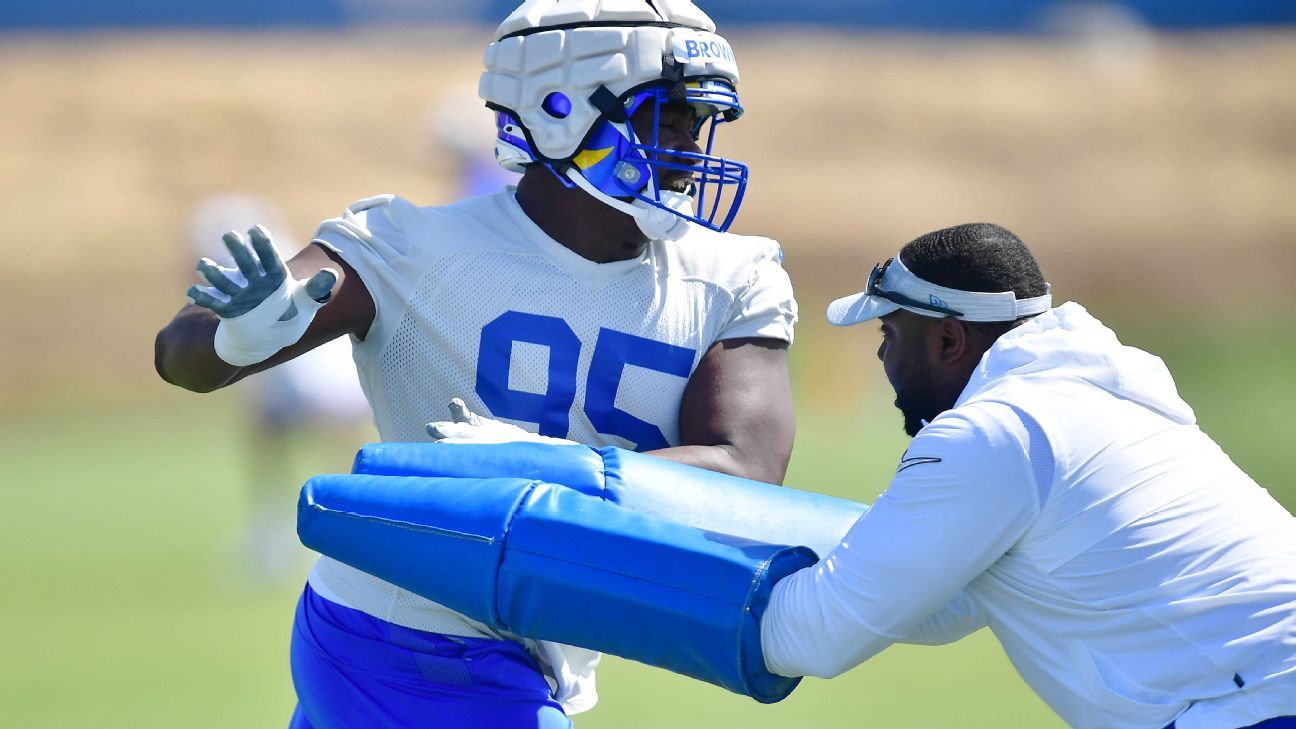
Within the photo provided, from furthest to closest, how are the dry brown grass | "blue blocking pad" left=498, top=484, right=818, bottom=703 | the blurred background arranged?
1. the dry brown grass
2. the blurred background
3. "blue blocking pad" left=498, top=484, right=818, bottom=703

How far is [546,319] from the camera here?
2.45m

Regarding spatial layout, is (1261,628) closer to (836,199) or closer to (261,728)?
(261,728)

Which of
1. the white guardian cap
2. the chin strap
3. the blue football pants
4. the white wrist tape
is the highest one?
the white guardian cap

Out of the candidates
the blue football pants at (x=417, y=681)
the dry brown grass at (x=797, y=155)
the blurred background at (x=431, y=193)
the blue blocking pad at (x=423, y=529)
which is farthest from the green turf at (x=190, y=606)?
the blue blocking pad at (x=423, y=529)

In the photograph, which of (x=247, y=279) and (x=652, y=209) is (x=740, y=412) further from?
(x=247, y=279)

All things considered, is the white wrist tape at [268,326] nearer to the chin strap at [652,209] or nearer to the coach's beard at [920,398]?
the chin strap at [652,209]

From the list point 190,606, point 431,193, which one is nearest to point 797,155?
point 431,193

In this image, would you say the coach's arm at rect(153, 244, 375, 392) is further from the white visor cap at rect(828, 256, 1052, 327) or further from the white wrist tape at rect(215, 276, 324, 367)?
the white visor cap at rect(828, 256, 1052, 327)

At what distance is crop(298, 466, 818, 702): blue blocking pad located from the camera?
199 cm

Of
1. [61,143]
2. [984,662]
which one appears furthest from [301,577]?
[61,143]

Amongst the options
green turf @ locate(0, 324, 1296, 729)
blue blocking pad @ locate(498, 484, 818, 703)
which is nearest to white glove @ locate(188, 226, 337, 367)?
blue blocking pad @ locate(498, 484, 818, 703)

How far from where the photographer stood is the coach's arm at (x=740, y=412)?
2438 mm

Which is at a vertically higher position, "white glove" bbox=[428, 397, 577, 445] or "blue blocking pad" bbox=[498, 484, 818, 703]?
"white glove" bbox=[428, 397, 577, 445]

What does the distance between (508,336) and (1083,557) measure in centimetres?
102
